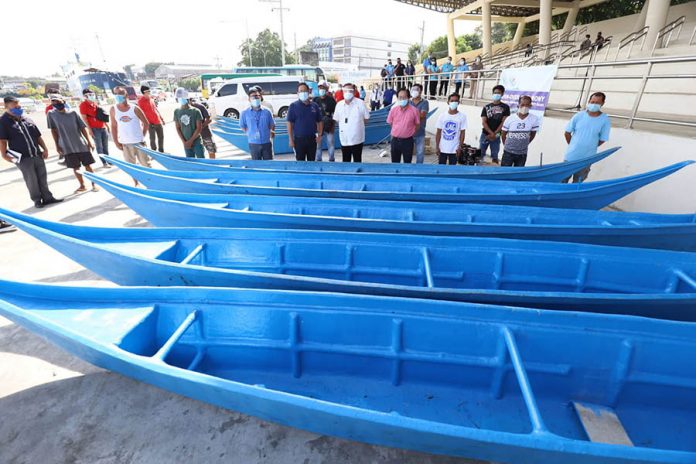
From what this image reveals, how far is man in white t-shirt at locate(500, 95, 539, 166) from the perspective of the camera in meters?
5.31

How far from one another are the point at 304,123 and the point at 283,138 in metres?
3.78

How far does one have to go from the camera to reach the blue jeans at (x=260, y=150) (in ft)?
20.6

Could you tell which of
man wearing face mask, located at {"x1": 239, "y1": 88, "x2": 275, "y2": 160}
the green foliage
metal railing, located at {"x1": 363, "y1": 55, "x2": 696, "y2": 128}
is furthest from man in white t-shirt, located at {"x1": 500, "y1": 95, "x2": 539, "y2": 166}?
the green foliage

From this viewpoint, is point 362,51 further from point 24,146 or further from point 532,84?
point 24,146

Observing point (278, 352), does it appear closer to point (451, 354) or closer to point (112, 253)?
point (451, 354)

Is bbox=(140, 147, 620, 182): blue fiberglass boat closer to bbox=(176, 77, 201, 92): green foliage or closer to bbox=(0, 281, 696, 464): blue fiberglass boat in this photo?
bbox=(0, 281, 696, 464): blue fiberglass boat

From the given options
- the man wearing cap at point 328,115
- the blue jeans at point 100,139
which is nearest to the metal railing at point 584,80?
the man wearing cap at point 328,115

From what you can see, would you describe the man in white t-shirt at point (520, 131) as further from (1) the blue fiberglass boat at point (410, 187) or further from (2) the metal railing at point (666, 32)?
(2) the metal railing at point (666, 32)

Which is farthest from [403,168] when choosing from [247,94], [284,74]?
[284,74]

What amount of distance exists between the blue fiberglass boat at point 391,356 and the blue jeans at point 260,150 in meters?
4.60

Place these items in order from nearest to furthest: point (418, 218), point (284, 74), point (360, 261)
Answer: point (360, 261) → point (418, 218) → point (284, 74)

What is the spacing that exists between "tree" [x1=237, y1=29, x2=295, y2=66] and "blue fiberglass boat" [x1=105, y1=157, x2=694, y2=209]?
54.3 meters

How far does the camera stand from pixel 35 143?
5.16m

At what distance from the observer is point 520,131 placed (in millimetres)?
5383
